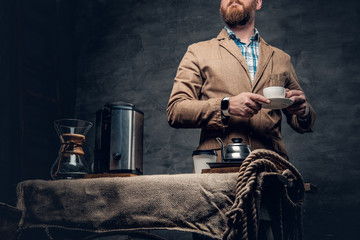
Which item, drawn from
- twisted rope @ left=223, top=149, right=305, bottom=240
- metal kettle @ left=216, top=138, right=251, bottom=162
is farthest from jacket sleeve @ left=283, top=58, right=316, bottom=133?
twisted rope @ left=223, top=149, right=305, bottom=240

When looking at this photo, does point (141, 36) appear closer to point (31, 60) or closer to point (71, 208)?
point (31, 60)

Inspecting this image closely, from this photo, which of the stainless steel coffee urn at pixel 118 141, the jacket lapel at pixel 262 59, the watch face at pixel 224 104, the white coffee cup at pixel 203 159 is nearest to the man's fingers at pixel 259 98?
the watch face at pixel 224 104

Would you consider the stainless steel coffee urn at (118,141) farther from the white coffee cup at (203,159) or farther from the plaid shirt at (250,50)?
the plaid shirt at (250,50)

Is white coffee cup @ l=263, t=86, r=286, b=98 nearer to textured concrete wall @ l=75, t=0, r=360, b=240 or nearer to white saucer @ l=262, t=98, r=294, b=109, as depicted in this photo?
white saucer @ l=262, t=98, r=294, b=109

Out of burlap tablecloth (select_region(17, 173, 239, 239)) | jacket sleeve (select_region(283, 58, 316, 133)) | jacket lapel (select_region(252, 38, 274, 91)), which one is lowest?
burlap tablecloth (select_region(17, 173, 239, 239))

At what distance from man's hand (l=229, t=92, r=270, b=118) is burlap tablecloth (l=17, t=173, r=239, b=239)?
46cm

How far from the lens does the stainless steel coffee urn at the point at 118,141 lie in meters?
1.81

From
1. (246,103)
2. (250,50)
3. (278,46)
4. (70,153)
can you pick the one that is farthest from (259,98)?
(278,46)

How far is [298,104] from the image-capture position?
1.82m

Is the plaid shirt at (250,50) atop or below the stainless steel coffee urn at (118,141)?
atop

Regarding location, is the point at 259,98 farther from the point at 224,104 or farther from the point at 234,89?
the point at 234,89

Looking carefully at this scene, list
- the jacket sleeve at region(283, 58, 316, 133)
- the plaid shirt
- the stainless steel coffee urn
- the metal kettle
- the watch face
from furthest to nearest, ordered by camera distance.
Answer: the plaid shirt
the jacket sleeve at region(283, 58, 316, 133)
the stainless steel coffee urn
the watch face
the metal kettle

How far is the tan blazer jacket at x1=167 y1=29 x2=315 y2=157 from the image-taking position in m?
1.79

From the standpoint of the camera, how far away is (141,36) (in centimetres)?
432
